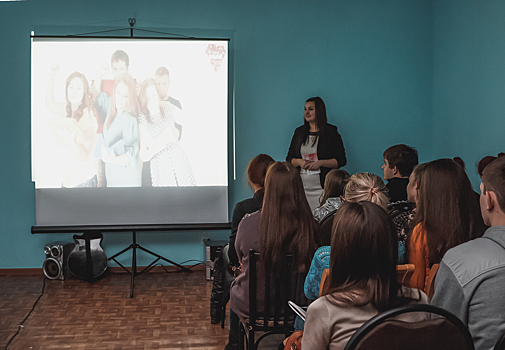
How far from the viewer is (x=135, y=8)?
13.4 feet

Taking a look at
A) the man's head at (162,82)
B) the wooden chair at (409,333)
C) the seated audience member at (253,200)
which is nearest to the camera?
the wooden chair at (409,333)

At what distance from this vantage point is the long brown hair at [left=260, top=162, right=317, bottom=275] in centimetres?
180

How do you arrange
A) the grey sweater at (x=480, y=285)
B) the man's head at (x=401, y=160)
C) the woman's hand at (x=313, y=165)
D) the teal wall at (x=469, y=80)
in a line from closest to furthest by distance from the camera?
the grey sweater at (x=480, y=285) → the man's head at (x=401, y=160) → the teal wall at (x=469, y=80) → the woman's hand at (x=313, y=165)

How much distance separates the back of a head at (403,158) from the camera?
2723 millimetres

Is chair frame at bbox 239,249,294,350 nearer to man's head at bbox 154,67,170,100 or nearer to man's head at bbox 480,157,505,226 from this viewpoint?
man's head at bbox 480,157,505,226

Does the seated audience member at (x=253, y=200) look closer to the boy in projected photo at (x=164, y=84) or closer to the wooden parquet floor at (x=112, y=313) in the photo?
the wooden parquet floor at (x=112, y=313)

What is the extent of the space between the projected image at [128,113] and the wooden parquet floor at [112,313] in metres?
0.92

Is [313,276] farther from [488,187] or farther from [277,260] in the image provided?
[488,187]

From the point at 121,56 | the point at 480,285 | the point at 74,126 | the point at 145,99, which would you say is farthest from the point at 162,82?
the point at 480,285

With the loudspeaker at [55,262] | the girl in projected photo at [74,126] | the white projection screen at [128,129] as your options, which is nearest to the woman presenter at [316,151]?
the white projection screen at [128,129]

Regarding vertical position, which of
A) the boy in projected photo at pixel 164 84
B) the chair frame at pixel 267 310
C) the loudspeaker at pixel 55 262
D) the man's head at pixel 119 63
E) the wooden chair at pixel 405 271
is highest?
the man's head at pixel 119 63

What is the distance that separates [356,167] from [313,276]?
3.04m

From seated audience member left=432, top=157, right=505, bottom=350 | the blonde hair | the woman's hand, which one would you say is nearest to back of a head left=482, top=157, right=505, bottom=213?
seated audience member left=432, top=157, right=505, bottom=350

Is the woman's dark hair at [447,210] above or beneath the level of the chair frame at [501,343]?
above
